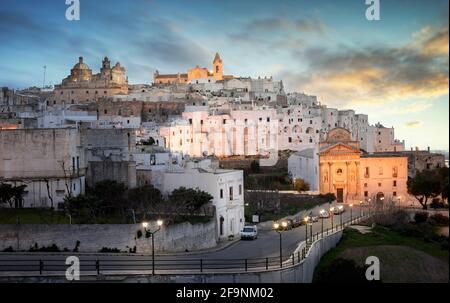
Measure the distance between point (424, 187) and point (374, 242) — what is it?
13.7 m

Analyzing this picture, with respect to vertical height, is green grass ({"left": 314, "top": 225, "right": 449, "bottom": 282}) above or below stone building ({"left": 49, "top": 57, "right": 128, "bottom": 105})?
below

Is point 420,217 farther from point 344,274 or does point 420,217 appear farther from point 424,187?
point 344,274

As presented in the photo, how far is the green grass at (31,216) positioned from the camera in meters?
21.9

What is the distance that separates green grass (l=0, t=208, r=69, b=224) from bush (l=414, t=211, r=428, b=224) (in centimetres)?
1751

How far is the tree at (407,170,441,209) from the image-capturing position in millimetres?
36938

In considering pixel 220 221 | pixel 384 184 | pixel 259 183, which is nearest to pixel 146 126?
A: pixel 259 183

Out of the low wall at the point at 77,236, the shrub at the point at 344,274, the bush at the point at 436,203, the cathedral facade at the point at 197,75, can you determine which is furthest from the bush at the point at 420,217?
the cathedral facade at the point at 197,75

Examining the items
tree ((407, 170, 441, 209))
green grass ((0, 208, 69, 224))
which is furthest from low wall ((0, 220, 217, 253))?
tree ((407, 170, 441, 209))

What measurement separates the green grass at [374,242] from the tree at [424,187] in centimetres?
876

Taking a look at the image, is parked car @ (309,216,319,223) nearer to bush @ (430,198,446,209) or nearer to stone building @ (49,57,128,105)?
bush @ (430,198,446,209)

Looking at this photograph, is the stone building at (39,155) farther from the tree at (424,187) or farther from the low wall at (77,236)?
the tree at (424,187)

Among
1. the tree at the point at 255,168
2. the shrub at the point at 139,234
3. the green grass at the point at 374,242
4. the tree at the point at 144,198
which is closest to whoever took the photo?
the shrub at the point at 139,234

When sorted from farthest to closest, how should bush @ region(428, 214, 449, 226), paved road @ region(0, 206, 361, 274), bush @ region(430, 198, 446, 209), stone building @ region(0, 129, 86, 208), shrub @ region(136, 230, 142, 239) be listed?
bush @ region(430, 198, 446, 209) < bush @ region(428, 214, 449, 226) < stone building @ region(0, 129, 86, 208) < shrub @ region(136, 230, 142, 239) < paved road @ region(0, 206, 361, 274)

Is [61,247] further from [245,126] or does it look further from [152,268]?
[245,126]
